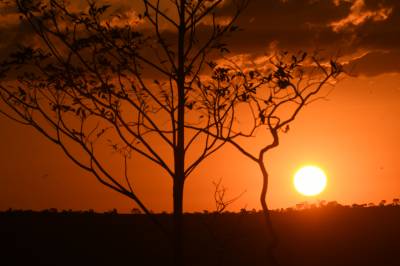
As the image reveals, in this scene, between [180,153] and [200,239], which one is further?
[200,239]

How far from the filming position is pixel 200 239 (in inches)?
1150

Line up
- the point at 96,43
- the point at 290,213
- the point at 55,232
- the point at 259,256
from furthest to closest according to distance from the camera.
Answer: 1. the point at 290,213
2. the point at 55,232
3. the point at 259,256
4. the point at 96,43

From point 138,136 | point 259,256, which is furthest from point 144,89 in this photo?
point 259,256

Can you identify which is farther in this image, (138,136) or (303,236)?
(303,236)

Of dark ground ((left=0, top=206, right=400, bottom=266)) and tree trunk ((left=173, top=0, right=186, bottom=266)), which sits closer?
tree trunk ((left=173, top=0, right=186, bottom=266))

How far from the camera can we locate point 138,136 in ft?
60.5

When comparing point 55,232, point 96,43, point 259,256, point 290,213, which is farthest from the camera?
point 290,213

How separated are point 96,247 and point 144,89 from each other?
41.6 ft

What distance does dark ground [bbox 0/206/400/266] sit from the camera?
28.4 meters

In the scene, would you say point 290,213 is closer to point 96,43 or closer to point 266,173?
point 266,173

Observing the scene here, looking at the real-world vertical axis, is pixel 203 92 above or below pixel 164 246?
above

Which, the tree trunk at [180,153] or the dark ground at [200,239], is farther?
the dark ground at [200,239]

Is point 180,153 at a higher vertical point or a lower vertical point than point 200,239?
A: higher

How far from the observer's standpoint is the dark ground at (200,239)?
93.0 feet
